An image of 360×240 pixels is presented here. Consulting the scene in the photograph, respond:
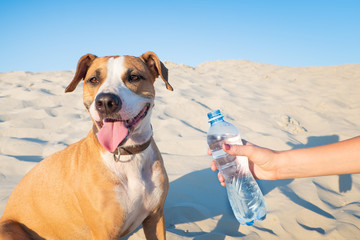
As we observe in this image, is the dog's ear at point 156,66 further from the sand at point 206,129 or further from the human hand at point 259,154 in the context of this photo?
the sand at point 206,129

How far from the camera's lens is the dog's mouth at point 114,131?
6.61 ft

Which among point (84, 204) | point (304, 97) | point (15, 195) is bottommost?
point (304, 97)

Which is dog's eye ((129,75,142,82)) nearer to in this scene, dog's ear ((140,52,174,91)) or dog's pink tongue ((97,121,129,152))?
dog's ear ((140,52,174,91))

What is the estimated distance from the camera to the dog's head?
6.58 ft

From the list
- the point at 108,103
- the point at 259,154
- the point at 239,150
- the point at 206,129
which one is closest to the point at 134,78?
the point at 108,103

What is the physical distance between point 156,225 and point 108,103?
120cm

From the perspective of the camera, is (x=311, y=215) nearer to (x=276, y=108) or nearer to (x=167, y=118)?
(x=167, y=118)

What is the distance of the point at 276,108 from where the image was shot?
766 cm

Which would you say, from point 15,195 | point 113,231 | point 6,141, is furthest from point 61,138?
point 113,231

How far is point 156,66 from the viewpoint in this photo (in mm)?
2562

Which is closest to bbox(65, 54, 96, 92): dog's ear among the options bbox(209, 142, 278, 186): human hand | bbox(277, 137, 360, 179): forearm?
bbox(209, 142, 278, 186): human hand

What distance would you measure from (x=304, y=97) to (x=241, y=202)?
6.74 metres

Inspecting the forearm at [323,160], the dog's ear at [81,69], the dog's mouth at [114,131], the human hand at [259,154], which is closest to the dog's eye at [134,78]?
the dog's mouth at [114,131]

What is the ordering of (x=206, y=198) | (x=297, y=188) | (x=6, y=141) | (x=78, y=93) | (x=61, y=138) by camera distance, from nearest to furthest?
(x=206, y=198), (x=297, y=188), (x=6, y=141), (x=61, y=138), (x=78, y=93)
